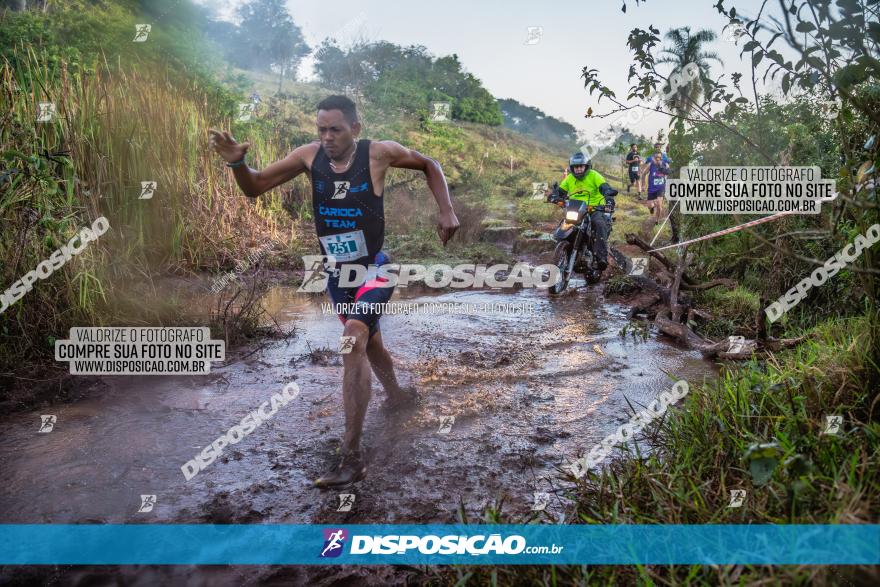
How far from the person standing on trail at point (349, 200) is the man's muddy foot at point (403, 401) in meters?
0.80

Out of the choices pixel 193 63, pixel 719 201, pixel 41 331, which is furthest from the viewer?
pixel 193 63

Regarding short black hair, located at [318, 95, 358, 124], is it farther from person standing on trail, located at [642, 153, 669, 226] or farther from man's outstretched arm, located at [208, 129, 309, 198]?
person standing on trail, located at [642, 153, 669, 226]

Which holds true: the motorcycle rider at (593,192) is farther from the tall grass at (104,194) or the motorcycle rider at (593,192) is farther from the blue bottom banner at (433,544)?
the blue bottom banner at (433,544)

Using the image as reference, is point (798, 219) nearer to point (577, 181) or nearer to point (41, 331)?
point (577, 181)

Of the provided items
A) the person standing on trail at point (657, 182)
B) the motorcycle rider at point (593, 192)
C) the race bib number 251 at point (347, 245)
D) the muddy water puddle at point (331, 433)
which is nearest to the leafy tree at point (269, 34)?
the person standing on trail at point (657, 182)

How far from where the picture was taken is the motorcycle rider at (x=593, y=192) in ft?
28.4

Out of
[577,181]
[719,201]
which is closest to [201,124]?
[577,181]

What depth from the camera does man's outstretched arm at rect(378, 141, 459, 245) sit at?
12.4 ft

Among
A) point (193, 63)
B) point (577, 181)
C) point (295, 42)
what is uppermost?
point (295, 42)

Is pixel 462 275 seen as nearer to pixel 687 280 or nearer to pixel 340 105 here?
pixel 687 280

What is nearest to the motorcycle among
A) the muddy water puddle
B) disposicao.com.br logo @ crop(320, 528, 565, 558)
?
the muddy water puddle

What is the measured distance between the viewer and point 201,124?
8.20m

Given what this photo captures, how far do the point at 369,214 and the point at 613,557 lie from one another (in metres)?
2.45

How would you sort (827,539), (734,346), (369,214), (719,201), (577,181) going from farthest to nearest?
(577,181), (719,201), (734,346), (369,214), (827,539)
